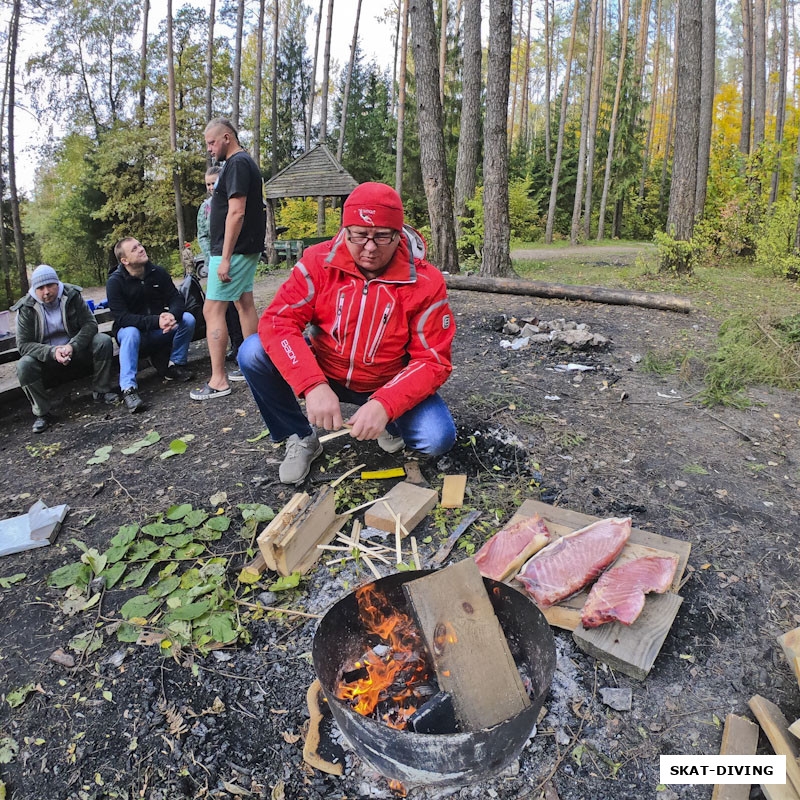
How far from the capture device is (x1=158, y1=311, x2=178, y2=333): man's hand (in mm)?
4938

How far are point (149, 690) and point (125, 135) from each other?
2216 centimetres

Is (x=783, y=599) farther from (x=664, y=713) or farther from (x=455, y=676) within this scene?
(x=455, y=676)

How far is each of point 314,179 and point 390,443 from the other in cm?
1309

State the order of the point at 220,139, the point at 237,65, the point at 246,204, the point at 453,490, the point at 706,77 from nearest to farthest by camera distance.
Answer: the point at 453,490, the point at 220,139, the point at 246,204, the point at 706,77, the point at 237,65

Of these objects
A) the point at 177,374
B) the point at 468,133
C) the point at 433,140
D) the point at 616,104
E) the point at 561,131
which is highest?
the point at 616,104

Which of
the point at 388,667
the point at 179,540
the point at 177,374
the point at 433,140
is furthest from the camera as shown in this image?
the point at 433,140

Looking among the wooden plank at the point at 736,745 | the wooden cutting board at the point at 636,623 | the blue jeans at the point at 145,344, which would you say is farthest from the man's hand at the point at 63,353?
the wooden plank at the point at 736,745

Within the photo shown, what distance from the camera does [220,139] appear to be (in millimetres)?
4113

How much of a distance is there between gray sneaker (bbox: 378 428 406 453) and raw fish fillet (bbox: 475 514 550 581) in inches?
41.5

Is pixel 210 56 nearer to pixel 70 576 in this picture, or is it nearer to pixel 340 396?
pixel 340 396

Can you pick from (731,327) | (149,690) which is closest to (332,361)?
(149,690)

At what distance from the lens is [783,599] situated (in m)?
2.09

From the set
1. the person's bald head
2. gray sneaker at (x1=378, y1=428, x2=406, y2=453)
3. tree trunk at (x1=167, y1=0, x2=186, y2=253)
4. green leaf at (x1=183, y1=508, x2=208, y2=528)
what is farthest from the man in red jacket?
tree trunk at (x1=167, y1=0, x2=186, y2=253)

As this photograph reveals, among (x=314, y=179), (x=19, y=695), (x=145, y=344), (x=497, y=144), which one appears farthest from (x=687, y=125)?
(x=19, y=695)
